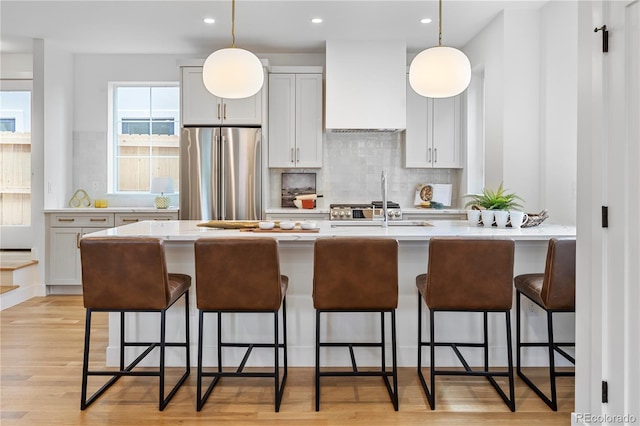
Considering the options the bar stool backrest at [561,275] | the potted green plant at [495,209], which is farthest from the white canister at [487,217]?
the bar stool backrest at [561,275]

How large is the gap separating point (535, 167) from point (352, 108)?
192 cm

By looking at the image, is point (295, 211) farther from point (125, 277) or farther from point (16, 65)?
point (16, 65)

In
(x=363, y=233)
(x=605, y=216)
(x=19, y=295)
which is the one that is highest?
(x=605, y=216)

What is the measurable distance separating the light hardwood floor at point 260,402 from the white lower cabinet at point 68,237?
2.02 metres

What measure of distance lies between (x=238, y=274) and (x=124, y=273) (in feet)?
1.94

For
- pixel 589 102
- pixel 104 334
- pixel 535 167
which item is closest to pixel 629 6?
pixel 589 102

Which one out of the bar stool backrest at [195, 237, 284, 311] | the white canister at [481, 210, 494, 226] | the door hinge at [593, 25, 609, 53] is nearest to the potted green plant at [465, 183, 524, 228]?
the white canister at [481, 210, 494, 226]

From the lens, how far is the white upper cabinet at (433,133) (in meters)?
5.27

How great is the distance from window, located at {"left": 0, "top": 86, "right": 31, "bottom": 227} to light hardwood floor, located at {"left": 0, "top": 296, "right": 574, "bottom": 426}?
3621 millimetres

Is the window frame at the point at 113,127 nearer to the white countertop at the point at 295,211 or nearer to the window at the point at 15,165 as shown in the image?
the window at the point at 15,165

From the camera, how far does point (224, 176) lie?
15.7ft

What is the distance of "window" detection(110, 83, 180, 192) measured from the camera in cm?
566

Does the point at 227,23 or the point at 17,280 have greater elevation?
the point at 227,23

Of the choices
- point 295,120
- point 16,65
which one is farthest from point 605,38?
point 16,65
